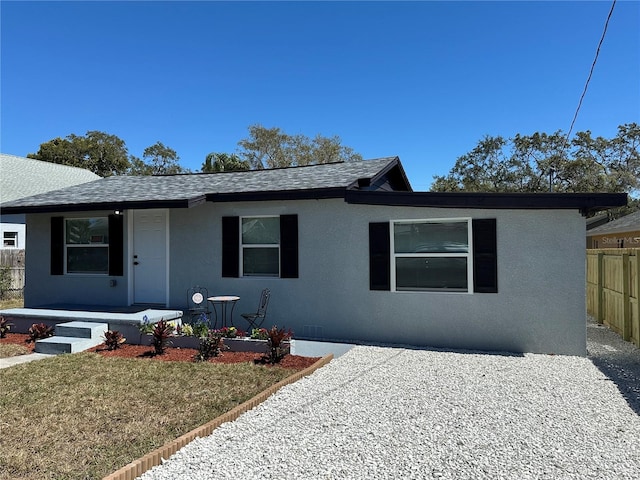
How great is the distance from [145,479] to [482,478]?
232 centimetres

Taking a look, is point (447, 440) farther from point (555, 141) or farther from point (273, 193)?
point (555, 141)

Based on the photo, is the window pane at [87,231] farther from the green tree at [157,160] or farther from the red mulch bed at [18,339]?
the green tree at [157,160]

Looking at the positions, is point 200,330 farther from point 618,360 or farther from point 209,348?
point 618,360

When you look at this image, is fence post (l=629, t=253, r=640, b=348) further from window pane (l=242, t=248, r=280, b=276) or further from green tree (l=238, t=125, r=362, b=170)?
green tree (l=238, t=125, r=362, b=170)

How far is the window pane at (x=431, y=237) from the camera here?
718 centimetres

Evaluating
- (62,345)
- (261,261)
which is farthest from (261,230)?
(62,345)

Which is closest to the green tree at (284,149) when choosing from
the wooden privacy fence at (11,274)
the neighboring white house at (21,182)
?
the neighboring white house at (21,182)

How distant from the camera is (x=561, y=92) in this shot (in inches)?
575

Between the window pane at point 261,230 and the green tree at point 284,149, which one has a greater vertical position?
the green tree at point 284,149

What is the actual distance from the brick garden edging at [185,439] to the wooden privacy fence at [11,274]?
13.8 meters

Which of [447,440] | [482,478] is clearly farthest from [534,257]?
[482,478]

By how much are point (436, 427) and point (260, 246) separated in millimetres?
5394

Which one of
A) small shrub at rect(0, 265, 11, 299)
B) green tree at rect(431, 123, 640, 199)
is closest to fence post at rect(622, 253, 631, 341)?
small shrub at rect(0, 265, 11, 299)

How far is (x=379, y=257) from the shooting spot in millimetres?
7516
